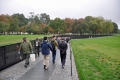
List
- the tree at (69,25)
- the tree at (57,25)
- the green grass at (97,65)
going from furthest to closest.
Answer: the tree at (69,25) → the tree at (57,25) → the green grass at (97,65)

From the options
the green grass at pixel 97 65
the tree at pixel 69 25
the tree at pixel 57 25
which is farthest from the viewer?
the tree at pixel 69 25

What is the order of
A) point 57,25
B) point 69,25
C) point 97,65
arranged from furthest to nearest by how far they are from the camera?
point 69,25
point 57,25
point 97,65

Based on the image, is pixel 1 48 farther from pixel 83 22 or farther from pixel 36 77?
pixel 83 22

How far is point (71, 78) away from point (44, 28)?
7528 cm

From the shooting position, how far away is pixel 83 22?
84688 millimetres

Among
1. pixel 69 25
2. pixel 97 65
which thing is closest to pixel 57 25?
pixel 69 25

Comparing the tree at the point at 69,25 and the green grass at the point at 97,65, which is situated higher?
the tree at the point at 69,25

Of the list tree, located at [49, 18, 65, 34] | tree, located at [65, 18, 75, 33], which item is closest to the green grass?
tree, located at [49, 18, 65, 34]

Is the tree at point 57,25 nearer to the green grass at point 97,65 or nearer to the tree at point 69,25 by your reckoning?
A: the tree at point 69,25

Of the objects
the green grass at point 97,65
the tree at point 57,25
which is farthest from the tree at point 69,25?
the green grass at point 97,65

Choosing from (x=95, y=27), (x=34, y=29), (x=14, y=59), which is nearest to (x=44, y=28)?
(x=34, y=29)

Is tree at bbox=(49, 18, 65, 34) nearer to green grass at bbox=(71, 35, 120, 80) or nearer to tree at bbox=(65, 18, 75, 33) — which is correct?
tree at bbox=(65, 18, 75, 33)

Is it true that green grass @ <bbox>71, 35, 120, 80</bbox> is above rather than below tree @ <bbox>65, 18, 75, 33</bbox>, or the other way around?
Answer: below

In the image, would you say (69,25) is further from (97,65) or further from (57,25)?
(97,65)
